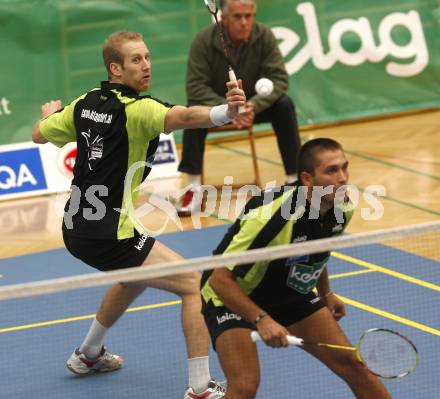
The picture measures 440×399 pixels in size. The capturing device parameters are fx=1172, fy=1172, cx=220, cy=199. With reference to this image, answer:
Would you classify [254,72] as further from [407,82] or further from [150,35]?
[407,82]

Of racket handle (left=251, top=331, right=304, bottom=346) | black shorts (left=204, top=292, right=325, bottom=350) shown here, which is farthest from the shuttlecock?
racket handle (left=251, top=331, right=304, bottom=346)

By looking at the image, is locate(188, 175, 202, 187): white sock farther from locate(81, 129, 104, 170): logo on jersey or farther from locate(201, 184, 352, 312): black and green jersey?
locate(201, 184, 352, 312): black and green jersey

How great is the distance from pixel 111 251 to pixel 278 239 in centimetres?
146

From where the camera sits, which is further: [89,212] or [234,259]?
[89,212]

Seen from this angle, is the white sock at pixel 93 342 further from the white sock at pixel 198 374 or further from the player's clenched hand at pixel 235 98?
the player's clenched hand at pixel 235 98

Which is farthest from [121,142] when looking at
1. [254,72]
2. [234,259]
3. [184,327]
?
[254,72]

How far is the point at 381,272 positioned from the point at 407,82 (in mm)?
5410

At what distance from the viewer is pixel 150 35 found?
42.4ft

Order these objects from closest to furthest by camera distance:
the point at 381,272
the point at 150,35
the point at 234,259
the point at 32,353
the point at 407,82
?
the point at 234,259, the point at 32,353, the point at 381,272, the point at 150,35, the point at 407,82

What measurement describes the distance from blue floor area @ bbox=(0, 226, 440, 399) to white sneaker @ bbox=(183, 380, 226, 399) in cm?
23

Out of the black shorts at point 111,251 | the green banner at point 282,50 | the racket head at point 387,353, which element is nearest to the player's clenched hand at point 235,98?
the black shorts at point 111,251

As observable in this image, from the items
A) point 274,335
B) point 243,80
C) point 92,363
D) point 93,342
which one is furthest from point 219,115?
point 243,80

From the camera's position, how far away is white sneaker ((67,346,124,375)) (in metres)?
7.27

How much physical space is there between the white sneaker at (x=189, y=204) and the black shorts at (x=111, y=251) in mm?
4054
